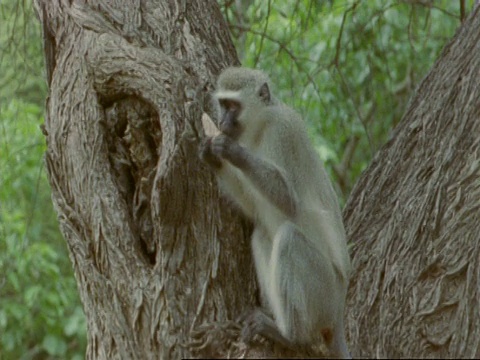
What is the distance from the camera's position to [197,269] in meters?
4.23

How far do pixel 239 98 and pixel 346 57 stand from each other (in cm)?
473

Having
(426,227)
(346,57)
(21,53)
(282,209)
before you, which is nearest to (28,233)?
(21,53)

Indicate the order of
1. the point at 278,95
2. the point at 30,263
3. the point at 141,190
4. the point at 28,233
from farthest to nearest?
the point at 30,263 < the point at 28,233 < the point at 278,95 < the point at 141,190

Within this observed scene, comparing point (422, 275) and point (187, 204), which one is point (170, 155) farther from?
point (422, 275)

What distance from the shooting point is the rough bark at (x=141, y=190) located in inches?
164

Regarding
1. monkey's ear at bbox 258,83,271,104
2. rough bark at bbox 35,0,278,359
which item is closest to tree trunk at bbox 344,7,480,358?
rough bark at bbox 35,0,278,359

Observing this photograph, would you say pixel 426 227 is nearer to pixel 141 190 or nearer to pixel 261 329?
pixel 261 329

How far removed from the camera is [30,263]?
888cm

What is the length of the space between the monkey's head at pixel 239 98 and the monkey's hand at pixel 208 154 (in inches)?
9.3

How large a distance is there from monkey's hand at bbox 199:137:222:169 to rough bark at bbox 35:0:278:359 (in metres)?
0.04

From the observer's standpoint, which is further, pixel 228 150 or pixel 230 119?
pixel 230 119

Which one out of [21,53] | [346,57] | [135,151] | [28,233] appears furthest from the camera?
[346,57]

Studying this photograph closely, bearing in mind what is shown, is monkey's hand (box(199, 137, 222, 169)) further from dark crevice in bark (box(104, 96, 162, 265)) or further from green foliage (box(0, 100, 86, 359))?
green foliage (box(0, 100, 86, 359))

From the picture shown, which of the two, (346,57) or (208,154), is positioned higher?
(346,57)
